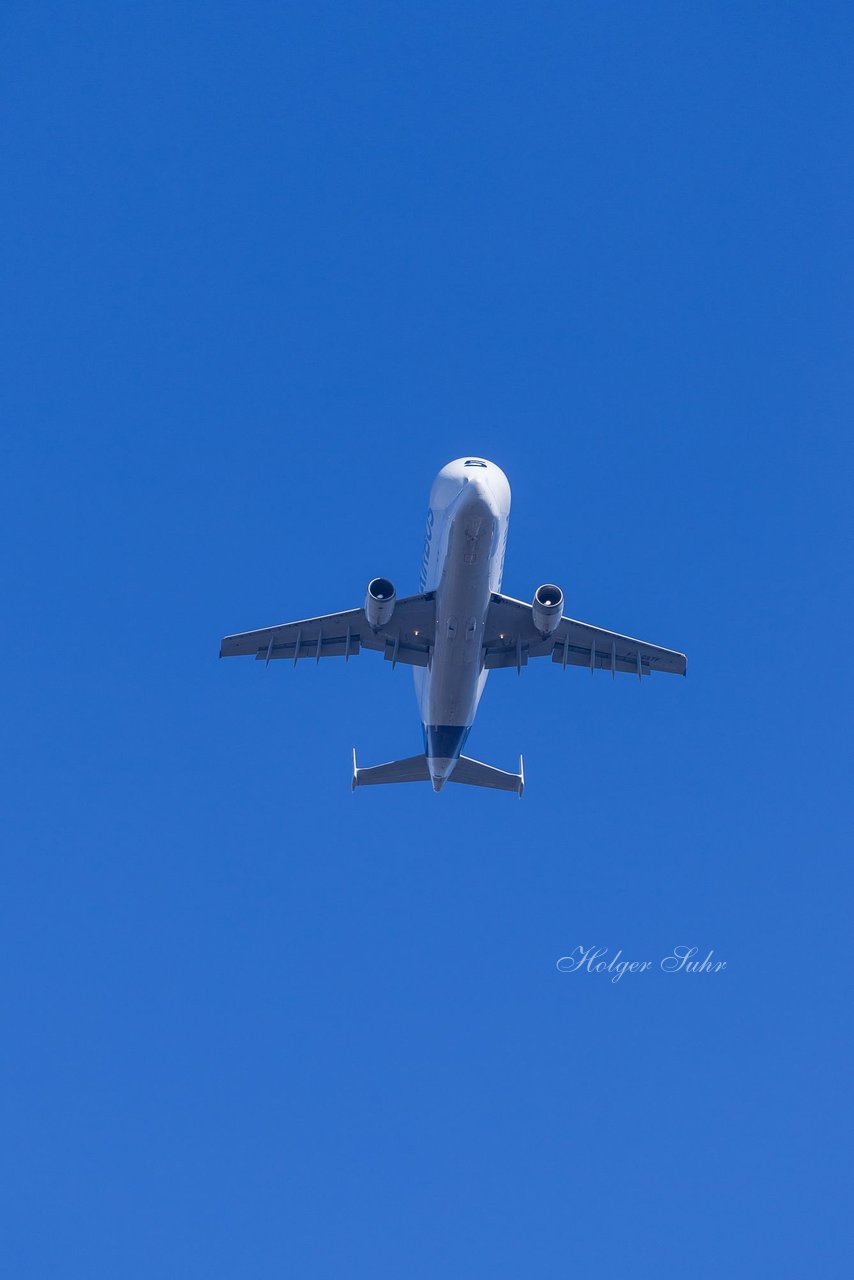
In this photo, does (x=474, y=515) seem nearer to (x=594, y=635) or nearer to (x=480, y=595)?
(x=480, y=595)

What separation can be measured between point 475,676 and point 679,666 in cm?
708

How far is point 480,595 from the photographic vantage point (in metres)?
32.6

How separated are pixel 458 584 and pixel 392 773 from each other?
9.40 meters

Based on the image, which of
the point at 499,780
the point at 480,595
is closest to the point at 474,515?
the point at 480,595

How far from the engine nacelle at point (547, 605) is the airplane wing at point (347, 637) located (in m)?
2.79

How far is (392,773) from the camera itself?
131 ft

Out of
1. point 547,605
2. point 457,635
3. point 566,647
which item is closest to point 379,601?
point 457,635

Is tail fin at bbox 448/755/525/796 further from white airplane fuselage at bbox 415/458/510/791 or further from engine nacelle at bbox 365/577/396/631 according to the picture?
engine nacelle at bbox 365/577/396/631

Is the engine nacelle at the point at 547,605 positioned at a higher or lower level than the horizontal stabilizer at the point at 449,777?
higher

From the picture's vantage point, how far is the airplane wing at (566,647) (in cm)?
3591

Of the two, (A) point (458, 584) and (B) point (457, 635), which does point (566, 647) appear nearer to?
(B) point (457, 635)

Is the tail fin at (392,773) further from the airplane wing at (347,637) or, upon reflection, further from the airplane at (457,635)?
the airplane wing at (347,637)

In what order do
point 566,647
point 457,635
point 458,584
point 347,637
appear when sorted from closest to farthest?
1. point 458,584
2. point 457,635
3. point 347,637
4. point 566,647

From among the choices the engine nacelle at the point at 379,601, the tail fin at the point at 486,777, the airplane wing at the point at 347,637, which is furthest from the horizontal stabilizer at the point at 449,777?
the engine nacelle at the point at 379,601
